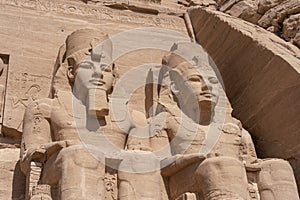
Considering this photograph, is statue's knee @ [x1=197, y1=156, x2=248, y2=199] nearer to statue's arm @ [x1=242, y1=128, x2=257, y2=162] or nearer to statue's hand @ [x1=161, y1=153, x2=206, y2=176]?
statue's hand @ [x1=161, y1=153, x2=206, y2=176]

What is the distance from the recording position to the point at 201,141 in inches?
211

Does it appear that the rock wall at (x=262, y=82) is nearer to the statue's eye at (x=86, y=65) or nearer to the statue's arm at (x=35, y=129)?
the statue's eye at (x=86, y=65)

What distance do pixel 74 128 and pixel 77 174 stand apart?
2.61ft

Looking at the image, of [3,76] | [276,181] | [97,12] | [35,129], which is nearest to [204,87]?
[276,181]

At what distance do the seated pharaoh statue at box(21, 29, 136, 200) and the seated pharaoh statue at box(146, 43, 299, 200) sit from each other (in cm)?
45

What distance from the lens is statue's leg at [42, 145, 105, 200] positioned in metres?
4.41

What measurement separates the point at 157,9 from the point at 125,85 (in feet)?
6.14

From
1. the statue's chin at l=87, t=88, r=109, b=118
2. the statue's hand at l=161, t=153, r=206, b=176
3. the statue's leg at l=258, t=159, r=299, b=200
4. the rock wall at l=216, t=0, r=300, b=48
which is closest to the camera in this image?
the statue's hand at l=161, t=153, r=206, b=176

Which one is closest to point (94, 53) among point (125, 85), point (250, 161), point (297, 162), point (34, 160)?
point (125, 85)

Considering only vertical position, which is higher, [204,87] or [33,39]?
[33,39]

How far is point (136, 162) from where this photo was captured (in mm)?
4809

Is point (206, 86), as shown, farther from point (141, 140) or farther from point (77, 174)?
point (77, 174)

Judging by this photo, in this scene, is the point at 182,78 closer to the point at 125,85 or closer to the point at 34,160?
the point at 125,85

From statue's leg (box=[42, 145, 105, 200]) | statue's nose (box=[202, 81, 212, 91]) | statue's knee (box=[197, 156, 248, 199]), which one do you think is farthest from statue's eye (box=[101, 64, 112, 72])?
statue's knee (box=[197, 156, 248, 199])
